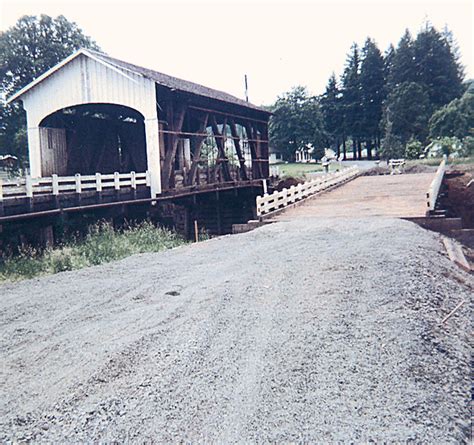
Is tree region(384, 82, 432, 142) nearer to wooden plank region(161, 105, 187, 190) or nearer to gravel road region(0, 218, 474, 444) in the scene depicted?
wooden plank region(161, 105, 187, 190)

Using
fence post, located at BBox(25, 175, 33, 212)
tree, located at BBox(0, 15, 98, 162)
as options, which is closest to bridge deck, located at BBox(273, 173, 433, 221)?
fence post, located at BBox(25, 175, 33, 212)

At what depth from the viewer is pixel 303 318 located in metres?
5.47

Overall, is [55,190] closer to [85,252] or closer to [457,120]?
[85,252]

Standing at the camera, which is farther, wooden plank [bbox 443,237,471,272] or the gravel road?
wooden plank [bbox 443,237,471,272]

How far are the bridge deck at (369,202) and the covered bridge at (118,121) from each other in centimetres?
505

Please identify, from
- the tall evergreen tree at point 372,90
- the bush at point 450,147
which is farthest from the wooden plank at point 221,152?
the tall evergreen tree at point 372,90

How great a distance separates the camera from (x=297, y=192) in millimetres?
19141

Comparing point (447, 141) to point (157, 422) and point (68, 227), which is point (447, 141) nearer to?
point (68, 227)

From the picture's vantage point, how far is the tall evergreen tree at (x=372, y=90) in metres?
60.9

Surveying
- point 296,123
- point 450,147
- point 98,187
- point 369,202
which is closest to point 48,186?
point 98,187

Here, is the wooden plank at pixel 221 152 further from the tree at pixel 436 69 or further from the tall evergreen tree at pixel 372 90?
the tall evergreen tree at pixel 372 90

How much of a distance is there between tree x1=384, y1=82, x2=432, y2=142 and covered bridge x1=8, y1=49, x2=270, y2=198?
29.7 m

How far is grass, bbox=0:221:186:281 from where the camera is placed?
10.2 meters

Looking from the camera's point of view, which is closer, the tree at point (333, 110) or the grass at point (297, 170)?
the grass at point (297, 170)
